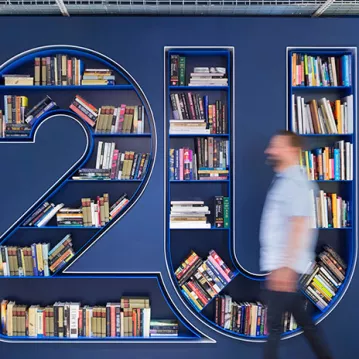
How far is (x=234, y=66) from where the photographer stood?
3.44m

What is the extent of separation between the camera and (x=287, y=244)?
2.36 metres

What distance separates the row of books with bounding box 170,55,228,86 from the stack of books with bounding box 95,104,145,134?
39 centimetres

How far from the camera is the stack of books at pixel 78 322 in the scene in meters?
3.40

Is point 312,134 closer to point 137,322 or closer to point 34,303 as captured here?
point 137,322

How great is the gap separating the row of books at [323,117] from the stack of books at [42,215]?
81.3 inches

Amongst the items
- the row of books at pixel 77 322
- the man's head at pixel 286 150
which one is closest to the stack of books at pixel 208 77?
the man's head at pixel 286 150

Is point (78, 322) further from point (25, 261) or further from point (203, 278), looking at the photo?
point (203, 278)

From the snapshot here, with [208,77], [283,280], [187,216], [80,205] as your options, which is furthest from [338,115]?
[80,205]

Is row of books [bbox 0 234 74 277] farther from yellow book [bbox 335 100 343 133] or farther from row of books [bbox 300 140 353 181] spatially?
yellow book [bbox 335 100 343 133]

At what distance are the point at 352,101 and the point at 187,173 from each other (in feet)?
4.71

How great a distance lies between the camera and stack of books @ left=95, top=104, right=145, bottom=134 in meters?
3.49

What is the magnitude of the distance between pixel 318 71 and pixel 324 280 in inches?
66.3

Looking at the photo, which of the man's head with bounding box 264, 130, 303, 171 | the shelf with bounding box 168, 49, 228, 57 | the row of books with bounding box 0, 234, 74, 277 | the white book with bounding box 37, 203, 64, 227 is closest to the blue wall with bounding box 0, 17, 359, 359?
the shelf with bounding box 168, 49, 228, 57

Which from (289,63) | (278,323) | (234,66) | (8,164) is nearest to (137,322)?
(278,323)
